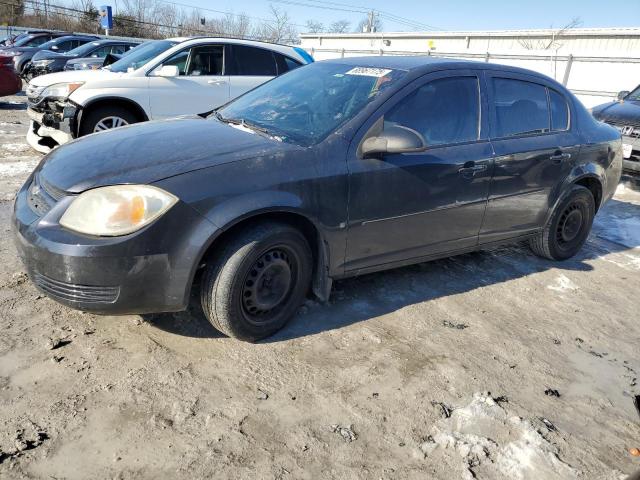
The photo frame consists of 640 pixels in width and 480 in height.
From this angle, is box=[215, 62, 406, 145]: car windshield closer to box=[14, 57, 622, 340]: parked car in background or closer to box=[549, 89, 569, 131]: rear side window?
box=[14, 57, 622, 340]: parked car in background

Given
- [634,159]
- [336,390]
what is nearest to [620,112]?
[634,159]

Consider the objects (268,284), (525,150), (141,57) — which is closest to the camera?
(268,284)

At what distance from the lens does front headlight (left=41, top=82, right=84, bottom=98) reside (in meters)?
6.75

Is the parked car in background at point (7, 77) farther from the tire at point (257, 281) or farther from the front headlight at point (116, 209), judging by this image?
the tire at point (257, 281)

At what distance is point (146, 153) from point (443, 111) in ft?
6.70

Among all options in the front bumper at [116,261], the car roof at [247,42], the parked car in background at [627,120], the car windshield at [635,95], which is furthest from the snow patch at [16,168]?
the car windshield at [635,95]

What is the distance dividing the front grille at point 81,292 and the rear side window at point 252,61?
6047mm

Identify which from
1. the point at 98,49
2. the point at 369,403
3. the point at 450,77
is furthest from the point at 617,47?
the point at 369,403

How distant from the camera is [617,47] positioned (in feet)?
79.0

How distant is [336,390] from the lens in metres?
2.72

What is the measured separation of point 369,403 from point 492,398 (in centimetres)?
70

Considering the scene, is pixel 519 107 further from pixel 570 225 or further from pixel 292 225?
pixel 292 225

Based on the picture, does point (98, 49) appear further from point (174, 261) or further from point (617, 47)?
point (617, 47)

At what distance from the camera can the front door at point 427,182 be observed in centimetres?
325
